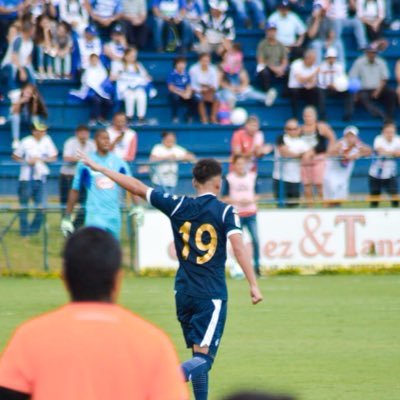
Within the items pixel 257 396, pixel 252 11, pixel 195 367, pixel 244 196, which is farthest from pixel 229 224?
pixel 252 11

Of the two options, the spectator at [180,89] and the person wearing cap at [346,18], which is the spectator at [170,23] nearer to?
the spectator at [180,89]

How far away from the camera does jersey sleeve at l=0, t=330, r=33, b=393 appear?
12.1 feet

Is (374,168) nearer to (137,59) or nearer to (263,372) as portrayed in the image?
(137,59)

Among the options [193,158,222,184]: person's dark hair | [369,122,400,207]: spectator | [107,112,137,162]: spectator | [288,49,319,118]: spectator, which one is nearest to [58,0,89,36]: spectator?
[107,112,137,162]: spectator

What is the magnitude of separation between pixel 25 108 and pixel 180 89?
320 centimetres

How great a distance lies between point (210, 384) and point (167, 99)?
16.2 m

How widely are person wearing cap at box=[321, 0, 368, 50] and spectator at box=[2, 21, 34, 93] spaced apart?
259 inches

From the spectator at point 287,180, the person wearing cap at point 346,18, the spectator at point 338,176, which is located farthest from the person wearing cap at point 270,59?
the spectator at point 287,180

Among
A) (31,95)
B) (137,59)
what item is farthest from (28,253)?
(137,59)

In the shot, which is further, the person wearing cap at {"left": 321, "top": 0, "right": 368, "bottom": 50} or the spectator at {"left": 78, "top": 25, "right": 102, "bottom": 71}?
the person wearing cap at {"left": 321, "top": 0, "right": 368, "bottom": 50}

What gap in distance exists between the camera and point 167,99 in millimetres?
25906

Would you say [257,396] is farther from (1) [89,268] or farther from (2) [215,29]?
(2) [215,29]

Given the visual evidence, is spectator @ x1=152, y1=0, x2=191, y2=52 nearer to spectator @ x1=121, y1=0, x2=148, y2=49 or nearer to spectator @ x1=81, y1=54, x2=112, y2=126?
spectator @ x1=121, y1=0, x2=148, y2=49

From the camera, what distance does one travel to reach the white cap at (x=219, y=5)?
1041 inches
